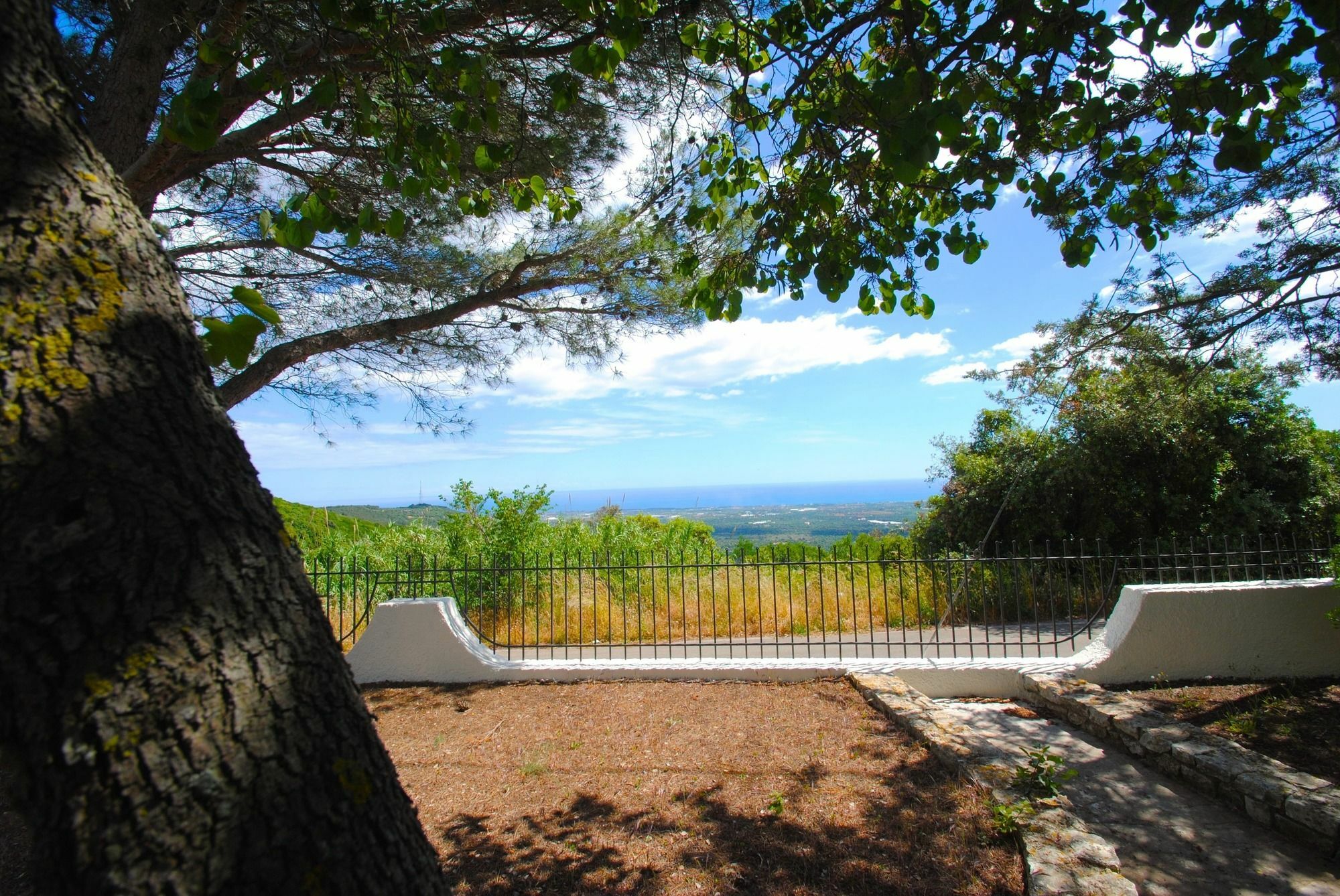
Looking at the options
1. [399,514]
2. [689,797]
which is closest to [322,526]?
[399,514]

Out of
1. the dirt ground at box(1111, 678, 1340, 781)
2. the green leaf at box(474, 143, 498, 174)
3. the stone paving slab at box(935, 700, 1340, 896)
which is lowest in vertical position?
the stone paving slab at box(935, 700, 1340, 896)

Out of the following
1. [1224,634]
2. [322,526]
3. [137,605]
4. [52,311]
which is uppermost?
[52,311]

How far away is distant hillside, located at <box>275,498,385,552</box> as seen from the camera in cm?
1284

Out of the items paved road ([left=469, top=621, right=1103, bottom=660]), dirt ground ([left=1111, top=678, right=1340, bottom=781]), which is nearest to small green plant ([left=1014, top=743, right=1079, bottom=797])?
dirt ground ([left=1111, top=678, right=1340, bottom=781])

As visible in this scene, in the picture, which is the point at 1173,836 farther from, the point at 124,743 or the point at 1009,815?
the point at 124,743

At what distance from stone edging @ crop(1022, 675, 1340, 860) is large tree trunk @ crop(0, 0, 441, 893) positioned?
4.48 m

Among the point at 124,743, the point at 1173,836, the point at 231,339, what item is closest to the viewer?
the point at 124,743

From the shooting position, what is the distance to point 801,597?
378 inches

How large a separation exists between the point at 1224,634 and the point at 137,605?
7.77 meters

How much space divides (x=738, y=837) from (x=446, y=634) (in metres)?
4.13

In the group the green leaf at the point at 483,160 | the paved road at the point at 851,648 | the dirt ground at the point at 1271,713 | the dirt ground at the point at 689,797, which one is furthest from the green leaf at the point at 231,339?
the dirt ground at the point at 1271,713

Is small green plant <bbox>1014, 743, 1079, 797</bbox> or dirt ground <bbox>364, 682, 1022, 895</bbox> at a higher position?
small green plant <bbox>1014, 743, 1079, 797</bbox>

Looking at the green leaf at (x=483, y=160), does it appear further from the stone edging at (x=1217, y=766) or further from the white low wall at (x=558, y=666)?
the stone edging at (x=1217, y=766)

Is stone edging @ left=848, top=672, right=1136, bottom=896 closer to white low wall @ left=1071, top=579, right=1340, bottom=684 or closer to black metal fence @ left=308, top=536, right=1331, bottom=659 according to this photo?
black metal fence @ left=308, top=536, right=1331, bottom=659
